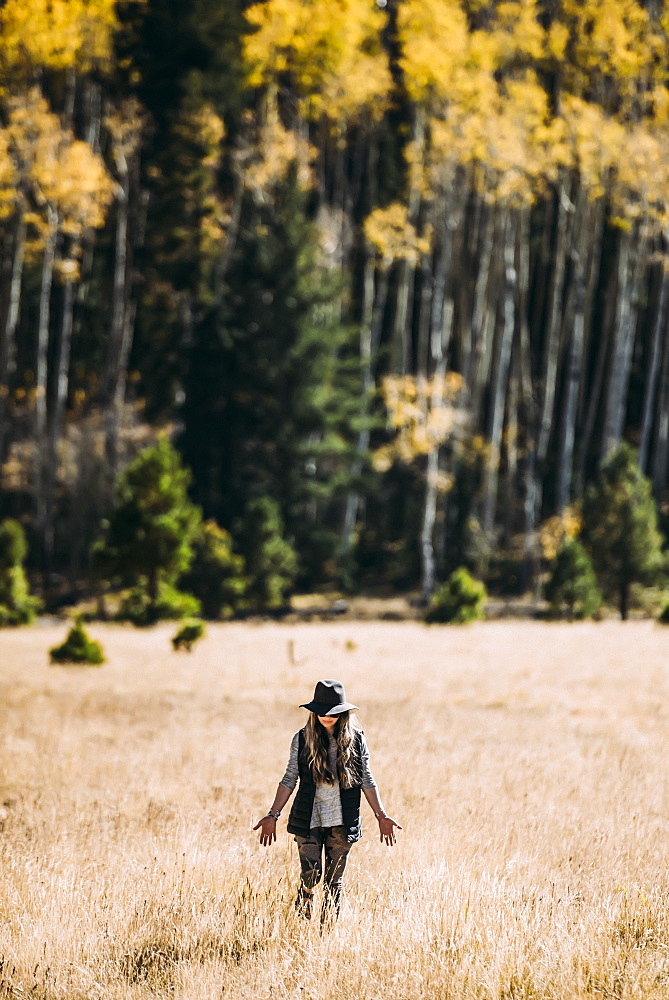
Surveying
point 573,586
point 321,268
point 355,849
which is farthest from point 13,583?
point 355,849

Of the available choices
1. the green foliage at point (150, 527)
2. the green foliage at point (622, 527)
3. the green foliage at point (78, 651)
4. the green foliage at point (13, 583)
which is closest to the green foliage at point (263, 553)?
the green foliage at point (150, 527)

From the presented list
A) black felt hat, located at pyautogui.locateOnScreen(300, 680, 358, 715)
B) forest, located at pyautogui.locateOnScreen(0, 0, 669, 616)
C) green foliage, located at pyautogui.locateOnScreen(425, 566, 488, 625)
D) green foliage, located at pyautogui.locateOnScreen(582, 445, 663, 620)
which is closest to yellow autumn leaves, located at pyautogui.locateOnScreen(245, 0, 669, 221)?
forest, located at pyautogui.locateOnScreen(0, 0, 669, 616)

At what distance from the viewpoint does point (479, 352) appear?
3091 cm

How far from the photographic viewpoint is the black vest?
13.8 ft

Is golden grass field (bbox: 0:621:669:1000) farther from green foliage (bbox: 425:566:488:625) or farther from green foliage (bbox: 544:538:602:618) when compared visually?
green foliage (bbox: 544:538:602:618)

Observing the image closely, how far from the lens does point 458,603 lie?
2091 cm

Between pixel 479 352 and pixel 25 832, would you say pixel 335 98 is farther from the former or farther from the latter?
pixel 25 832

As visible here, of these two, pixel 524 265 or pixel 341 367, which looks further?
pixel 524 265

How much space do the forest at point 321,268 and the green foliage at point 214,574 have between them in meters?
0.14

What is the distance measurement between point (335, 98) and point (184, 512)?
17301mm

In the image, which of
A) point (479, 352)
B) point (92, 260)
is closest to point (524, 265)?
point (479, 352)

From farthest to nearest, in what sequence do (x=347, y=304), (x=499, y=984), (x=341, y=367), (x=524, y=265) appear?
1. (x=347, y=304)
2. (x=524, y=265)
3. (x=341, y=367)
4. (x=499, y=984)

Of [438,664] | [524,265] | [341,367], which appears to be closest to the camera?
[438,664]

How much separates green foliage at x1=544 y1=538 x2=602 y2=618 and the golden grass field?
29.2 ft
